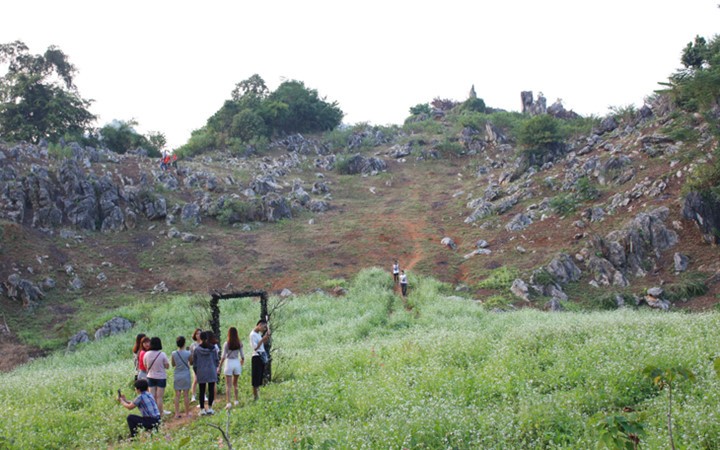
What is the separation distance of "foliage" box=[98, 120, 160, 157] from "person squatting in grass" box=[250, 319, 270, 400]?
46.7 metres

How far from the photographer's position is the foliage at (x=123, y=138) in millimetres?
53188

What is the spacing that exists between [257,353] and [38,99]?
153 feet

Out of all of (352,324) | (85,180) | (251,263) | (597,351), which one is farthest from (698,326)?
(85,180)

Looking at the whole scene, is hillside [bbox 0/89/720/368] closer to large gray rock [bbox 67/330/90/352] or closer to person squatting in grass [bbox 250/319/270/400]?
large gray rock [bbox 67/330/90/352]

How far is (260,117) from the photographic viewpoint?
6200cm

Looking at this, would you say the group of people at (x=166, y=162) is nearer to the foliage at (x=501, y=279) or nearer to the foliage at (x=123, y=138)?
the foliage at (x=123, y=138)

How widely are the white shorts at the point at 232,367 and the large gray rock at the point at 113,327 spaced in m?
13.7

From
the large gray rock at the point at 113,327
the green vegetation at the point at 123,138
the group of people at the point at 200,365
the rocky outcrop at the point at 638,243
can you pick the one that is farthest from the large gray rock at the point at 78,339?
the green vegetation at the point at 123,138

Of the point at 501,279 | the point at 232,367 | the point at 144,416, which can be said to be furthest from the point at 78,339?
the point at 501,279

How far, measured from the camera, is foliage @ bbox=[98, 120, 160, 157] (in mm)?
53188

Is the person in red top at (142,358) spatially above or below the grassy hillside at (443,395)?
above

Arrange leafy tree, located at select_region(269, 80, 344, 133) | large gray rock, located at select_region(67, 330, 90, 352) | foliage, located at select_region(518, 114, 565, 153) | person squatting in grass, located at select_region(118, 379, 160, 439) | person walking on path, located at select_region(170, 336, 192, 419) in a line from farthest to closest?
leafy tree, located at select_region(269, 80, 344, 133)
foliage, located at select_region(518, 114, 565, 153)
large gray rock, located at select_region(67, 330, 90, 352)
person walking on path, located at select_region(170, 336, 192, 419)
person squatting in grass, located at select_region(118, 379, 160, 439)

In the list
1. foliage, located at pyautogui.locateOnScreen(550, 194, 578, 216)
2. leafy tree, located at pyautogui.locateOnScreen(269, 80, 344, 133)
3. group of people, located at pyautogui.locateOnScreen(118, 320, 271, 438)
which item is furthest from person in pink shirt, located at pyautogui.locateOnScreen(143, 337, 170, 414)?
leafy tree, located at pyautogui.locateOnScreen(269, 80, 344, 133)

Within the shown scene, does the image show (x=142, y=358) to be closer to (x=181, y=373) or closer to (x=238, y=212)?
(x=181, y=373)
